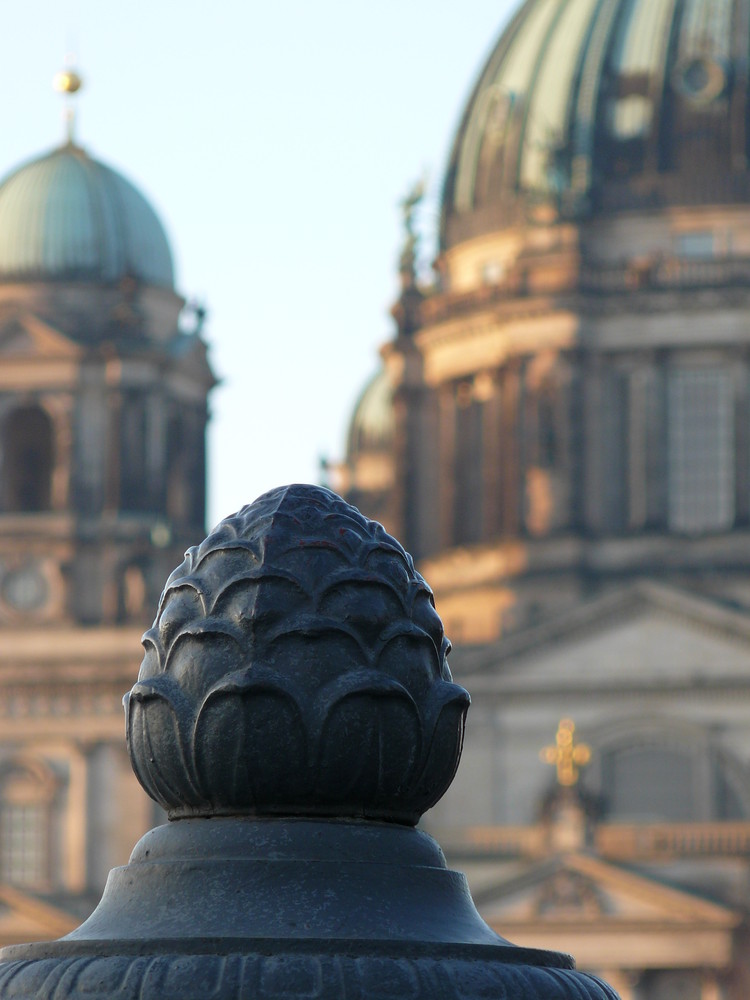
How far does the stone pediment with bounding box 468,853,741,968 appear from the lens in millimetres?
63938

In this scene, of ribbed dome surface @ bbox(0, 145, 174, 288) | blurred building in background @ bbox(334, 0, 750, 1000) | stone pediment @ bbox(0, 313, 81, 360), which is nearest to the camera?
blurred building in background @ bbox(334, 0, 750, 1000)

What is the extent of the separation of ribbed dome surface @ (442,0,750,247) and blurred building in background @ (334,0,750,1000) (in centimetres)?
7

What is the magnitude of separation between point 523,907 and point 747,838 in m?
4.84

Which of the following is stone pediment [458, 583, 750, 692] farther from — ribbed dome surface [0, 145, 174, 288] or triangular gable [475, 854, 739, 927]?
ribbed dome surface [0, 145, 174, 288]

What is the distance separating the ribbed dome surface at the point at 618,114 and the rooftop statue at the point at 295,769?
231ft

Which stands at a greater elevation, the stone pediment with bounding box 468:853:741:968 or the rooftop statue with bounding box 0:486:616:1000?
the rooftop statue with bounding box 0:486:616:1000

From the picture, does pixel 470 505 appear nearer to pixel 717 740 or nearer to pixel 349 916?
pixel 717 740

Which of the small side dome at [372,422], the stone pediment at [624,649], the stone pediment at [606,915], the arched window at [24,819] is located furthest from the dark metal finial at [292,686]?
the small side dome at [372,422]

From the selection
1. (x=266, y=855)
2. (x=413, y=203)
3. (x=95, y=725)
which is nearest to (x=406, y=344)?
(x=413, y=203)

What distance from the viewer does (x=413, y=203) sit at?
81.2m

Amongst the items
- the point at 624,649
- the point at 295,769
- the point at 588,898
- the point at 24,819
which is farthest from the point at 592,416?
the point at 295,769

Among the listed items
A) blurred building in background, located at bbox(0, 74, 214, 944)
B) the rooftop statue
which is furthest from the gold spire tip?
the rooftop statue

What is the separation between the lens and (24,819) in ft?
241

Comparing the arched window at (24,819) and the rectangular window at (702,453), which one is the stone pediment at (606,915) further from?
the arched window at (24,819)
